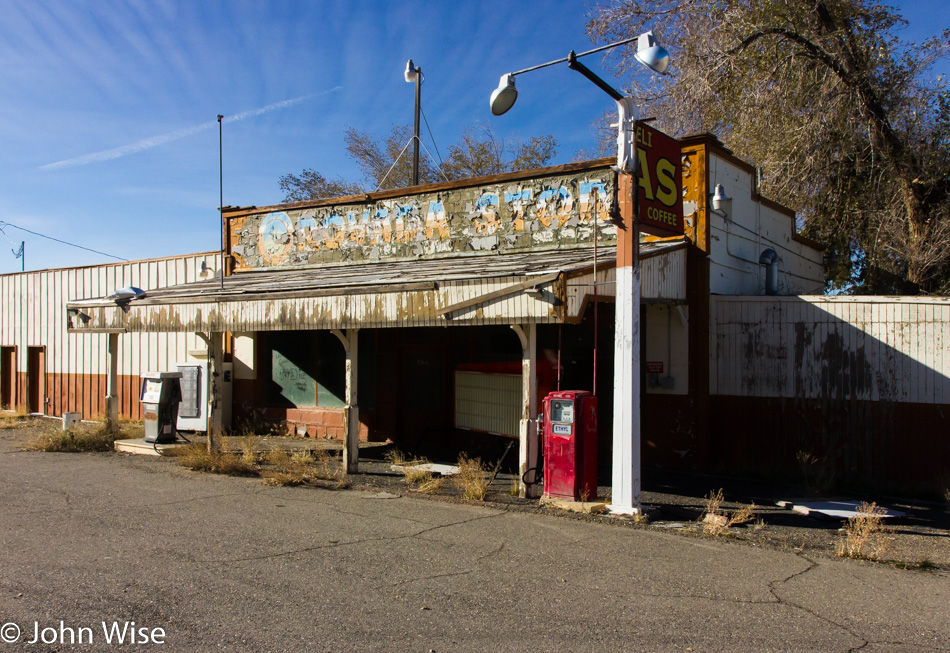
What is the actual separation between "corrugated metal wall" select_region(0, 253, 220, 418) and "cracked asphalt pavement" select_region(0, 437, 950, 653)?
402 inches

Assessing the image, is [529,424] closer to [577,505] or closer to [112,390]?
[577,505]

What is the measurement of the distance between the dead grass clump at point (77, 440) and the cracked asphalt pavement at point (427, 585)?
5.38m

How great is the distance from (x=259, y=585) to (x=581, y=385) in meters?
7.63

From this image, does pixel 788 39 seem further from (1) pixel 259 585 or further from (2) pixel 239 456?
(1) pixel 259 585

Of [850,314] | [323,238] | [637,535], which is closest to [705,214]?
[850,314]

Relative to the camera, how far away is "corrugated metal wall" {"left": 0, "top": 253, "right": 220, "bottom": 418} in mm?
18047

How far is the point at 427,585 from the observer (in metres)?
5.58

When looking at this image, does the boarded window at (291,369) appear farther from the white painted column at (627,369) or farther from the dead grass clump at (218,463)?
the white painted column at (627,369)

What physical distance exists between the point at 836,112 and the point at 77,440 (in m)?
16.7

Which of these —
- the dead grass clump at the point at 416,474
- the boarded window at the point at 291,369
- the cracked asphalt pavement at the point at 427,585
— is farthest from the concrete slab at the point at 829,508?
the boarded window at the point at 291,369

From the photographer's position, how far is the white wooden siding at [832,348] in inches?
394

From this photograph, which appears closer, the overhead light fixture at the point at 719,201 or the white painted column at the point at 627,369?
the white painted column at the point at 627,369

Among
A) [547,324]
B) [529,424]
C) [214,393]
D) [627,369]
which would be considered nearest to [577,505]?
[529,424]

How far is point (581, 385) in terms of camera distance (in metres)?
12.3
